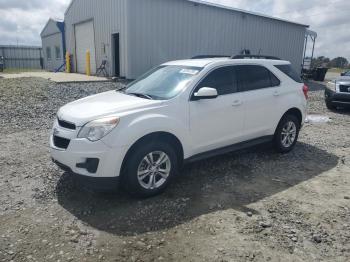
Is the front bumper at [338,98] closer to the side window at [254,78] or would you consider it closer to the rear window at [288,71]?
the rear window at [288,71]

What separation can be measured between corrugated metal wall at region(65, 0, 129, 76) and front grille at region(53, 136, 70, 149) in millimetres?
12367

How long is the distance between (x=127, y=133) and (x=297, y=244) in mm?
2214

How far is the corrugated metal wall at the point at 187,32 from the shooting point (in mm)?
15625

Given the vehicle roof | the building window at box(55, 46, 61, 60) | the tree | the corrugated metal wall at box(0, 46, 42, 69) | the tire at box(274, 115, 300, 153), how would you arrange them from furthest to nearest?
the tree → the corrugated metal wall at box(0, 46, 42, 69) → the building window at box(55, 46, 61, 60) → the tire at box(274, 115, 300, 153) → the vehicle roof

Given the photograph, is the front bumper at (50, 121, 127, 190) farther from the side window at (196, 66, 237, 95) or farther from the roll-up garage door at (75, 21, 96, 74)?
the roll-up garage door at (75, 21, 96, 74)

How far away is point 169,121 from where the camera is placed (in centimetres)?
402

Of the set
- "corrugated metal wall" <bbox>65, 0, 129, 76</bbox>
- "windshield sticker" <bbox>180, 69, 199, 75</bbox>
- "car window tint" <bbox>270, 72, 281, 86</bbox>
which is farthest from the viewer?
"corrugated metal wall" <bbox>65, 0, 129, 76</bbox>

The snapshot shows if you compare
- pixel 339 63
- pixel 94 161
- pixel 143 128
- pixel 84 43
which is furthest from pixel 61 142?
pixel 339 63

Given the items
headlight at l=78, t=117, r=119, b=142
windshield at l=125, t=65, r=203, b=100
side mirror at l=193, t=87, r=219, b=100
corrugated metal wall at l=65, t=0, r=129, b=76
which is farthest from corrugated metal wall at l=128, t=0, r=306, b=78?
headlight at l=78, t=117, r=119, b=142

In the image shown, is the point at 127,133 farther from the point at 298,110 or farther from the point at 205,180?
the point at 298,110

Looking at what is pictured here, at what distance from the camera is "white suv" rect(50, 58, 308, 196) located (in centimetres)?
366

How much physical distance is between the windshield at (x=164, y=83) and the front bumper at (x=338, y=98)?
782 cm

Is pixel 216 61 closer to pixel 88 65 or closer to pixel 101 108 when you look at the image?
pixel 101 108

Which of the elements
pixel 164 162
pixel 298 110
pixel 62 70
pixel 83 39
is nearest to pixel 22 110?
pixel 164 162
